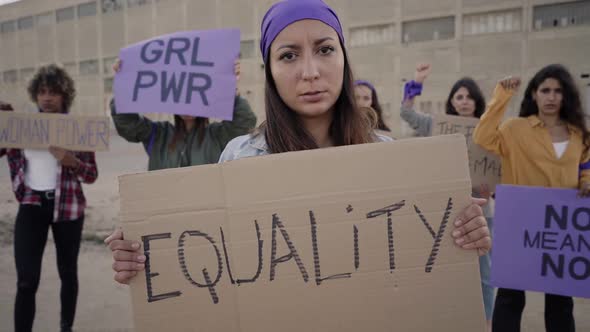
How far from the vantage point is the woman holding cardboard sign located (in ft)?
3.50

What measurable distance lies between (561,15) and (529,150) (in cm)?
2250

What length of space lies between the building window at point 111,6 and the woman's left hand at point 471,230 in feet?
121

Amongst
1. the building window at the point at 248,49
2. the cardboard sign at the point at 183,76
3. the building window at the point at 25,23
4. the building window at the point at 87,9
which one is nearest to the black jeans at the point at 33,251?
the cardboard sign at the point at 183,76

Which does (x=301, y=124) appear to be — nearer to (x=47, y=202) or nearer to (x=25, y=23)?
(x=47, y=202)

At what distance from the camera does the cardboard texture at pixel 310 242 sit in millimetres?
1063

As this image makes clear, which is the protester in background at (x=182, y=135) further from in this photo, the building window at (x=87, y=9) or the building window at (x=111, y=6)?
the building window at (x=87, y=9)

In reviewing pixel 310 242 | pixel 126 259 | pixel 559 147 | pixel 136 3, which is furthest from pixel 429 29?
pixel 126 259

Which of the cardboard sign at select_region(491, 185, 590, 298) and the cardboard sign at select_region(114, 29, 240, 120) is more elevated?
the cardboard sign at select_region(114, 29, 240, 120)

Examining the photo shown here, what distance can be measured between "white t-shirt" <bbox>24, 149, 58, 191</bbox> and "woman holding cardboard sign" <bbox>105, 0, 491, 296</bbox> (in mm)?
1753

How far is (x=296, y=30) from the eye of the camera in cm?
120

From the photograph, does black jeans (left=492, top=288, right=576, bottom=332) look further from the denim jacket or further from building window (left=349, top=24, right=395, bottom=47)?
building window (left=349, top=24, right=395, bottom=47)

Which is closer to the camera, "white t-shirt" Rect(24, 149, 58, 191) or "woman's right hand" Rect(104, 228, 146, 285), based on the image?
"woman's right hand" Rect(104, 228, 146, 285)

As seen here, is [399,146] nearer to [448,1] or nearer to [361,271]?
[361,271]

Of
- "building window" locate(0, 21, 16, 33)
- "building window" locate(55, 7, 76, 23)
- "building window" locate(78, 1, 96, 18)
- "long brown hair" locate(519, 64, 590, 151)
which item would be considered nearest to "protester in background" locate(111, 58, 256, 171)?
"long brown hair" locate(519, 64, 590, 151)
